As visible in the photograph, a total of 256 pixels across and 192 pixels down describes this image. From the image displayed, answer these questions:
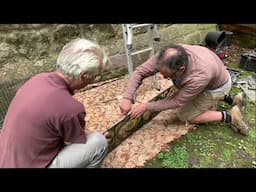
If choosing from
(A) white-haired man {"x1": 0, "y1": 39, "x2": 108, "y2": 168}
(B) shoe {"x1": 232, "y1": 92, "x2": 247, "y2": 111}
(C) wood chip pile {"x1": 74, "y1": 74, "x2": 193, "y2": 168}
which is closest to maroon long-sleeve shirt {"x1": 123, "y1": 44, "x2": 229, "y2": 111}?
(C) wood chip pile {"x1": 74, "y1": 74, "x2": 193, "y2": 168}

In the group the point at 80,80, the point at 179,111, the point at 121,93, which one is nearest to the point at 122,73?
the point at 121,93

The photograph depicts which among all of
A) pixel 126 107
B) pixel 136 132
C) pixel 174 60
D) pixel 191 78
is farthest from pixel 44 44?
pixel 191 78

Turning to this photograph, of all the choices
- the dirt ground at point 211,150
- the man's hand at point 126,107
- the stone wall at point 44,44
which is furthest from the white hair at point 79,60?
the stone wall at point 44,44

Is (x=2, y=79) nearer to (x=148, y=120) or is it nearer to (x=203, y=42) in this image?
(x=148, y=120)

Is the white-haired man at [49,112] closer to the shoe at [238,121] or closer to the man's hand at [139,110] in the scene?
the man's hand at [139,110]

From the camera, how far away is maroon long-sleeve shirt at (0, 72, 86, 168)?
2.18 m

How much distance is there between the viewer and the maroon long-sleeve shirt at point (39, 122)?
7.16ft

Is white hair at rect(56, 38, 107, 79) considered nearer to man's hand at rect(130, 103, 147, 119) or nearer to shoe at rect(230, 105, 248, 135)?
man's hand at rect(130, 103, 147, 119)

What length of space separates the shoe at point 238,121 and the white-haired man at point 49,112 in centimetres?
188

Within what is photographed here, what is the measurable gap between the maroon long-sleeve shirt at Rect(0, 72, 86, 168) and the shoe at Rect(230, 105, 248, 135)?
1.94 metres

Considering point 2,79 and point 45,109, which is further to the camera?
point 2,79

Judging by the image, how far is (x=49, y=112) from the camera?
2.18 m
